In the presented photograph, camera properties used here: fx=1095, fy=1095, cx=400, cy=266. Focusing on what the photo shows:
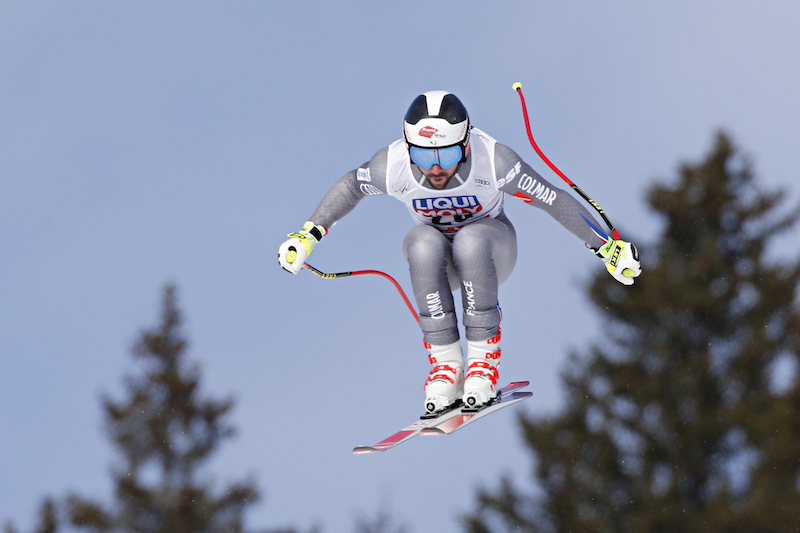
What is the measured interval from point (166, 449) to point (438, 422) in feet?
47.4

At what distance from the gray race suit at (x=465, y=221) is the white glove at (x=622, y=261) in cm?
18

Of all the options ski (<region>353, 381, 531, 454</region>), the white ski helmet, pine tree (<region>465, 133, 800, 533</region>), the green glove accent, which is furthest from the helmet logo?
pine tree (<region>465, 133, 800, 533</region>)

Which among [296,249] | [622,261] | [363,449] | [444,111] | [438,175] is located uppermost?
[444,111]

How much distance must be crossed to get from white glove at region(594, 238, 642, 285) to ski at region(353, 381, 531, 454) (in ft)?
4.81

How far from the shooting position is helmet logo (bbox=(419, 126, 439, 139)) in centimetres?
825

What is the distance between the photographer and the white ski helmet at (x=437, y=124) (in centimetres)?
825

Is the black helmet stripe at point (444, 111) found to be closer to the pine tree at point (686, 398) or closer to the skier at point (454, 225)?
the skier at point (454, 225)

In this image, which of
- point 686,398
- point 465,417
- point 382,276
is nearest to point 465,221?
point 382,276

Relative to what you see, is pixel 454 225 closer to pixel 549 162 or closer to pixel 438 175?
pixel 438 175

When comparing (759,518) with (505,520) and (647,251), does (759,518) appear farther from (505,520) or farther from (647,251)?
(647,251)

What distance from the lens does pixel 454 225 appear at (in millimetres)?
8930

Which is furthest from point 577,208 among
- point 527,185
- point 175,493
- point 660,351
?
point 175,493

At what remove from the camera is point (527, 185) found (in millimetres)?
8648

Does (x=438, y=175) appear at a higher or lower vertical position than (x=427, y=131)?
lower
